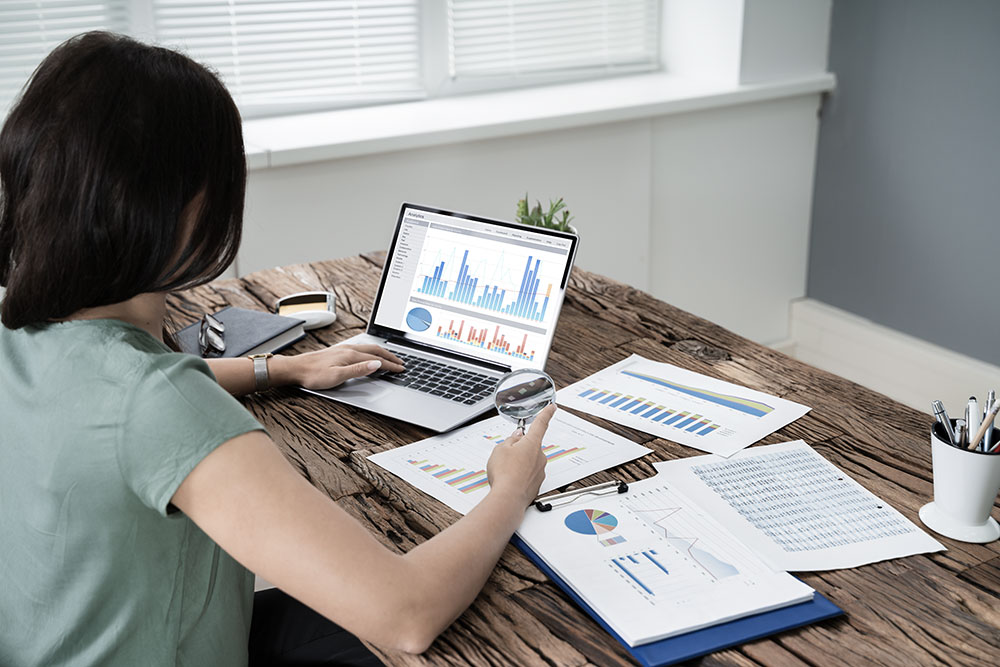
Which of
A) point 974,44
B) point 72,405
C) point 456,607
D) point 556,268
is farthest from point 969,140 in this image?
point 72,405

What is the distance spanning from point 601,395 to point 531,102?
1856 mm

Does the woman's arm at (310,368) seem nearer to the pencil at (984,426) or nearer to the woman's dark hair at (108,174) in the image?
the woman's dark hair at (108,174)

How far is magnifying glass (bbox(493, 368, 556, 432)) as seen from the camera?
1305 millimetres

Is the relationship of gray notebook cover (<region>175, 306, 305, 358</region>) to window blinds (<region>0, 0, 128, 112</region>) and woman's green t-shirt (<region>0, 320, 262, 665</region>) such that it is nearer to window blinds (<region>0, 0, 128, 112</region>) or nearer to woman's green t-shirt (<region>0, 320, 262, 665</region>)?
woman's green t-shirt (<region>0, 320, 262, 665</region>)

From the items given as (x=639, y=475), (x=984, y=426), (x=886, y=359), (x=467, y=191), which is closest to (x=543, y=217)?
(x=639, y=475)

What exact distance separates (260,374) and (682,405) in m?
0.65

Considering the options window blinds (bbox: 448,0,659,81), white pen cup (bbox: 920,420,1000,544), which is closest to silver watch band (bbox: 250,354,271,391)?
white pen cup (bbox: 920,420,1000,544)

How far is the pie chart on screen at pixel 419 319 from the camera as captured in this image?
5.38 feet

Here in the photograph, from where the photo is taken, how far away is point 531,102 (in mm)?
3154

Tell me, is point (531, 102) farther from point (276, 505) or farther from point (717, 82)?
point (276, 505)

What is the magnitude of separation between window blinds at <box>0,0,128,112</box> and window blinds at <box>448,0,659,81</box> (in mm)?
1061

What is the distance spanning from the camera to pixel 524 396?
1312mm

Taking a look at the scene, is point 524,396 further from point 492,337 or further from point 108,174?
point 108,174

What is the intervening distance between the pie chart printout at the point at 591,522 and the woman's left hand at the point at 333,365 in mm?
496
